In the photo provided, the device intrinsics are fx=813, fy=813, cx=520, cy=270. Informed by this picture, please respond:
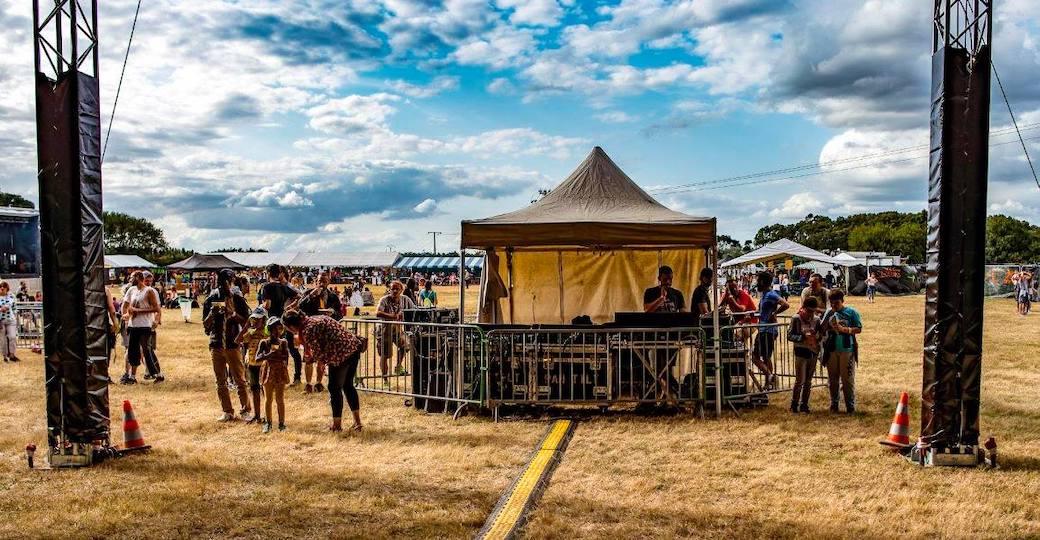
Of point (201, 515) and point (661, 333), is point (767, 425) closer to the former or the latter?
point (661, 333)

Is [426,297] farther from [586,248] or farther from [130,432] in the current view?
[130,432]

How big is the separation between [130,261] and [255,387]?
74.1m

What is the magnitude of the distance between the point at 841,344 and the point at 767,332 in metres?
1.54

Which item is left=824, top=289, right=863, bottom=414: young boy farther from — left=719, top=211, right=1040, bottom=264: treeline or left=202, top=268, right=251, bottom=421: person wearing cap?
left=719, top=211, right=1040, bottom=264: treeline

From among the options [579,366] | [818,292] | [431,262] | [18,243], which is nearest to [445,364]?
[579,366]

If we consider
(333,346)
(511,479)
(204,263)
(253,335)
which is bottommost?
(511,479)

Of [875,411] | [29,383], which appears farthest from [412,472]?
[29,383]

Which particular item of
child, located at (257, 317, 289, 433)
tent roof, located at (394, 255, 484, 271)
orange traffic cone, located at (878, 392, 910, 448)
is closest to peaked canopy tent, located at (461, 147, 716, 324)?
child, located at (257, 317, 289, 433)

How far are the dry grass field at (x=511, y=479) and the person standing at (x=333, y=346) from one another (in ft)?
1.64

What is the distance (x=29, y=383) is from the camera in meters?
13.0

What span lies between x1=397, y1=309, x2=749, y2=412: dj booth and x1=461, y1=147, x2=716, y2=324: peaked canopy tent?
111 cm

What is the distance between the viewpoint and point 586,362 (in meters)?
9.65

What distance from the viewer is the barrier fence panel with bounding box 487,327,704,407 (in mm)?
9570

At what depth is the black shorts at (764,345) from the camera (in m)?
11.1
